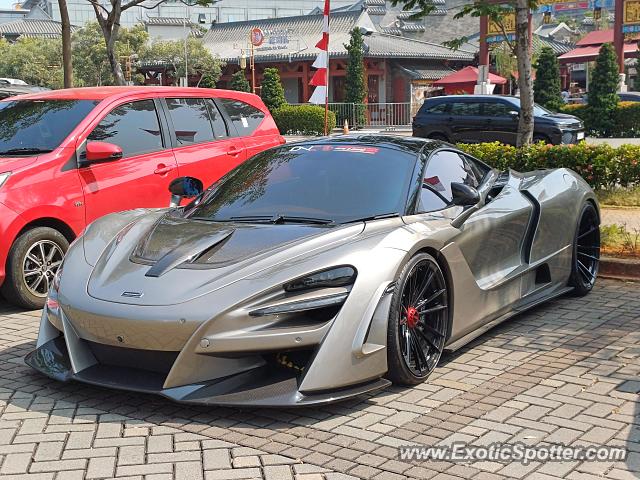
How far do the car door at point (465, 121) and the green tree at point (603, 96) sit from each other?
9930mm

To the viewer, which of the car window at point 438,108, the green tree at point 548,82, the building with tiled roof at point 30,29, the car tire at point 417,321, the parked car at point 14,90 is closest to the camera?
the car tire at point 417,321

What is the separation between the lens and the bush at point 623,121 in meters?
29.7

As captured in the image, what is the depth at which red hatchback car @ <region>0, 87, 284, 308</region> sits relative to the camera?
649 centimetres

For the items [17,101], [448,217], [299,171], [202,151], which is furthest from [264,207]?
[17,101]

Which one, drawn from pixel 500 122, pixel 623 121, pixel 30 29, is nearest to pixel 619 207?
pixel 500 122

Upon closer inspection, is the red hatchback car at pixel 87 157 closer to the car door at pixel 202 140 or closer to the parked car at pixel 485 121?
the car door at pixel 202 140

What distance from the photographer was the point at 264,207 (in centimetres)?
509

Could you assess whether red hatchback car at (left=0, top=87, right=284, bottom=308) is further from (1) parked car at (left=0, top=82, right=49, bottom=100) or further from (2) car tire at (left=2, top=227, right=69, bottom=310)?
(1) parked car at (left=0, top=82, right=49, bottom=100)

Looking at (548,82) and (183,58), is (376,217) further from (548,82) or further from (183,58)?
(183,58)

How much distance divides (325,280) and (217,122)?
457 cm

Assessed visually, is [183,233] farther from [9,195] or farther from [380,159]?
[9,195]

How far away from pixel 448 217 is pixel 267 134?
419 centimetres

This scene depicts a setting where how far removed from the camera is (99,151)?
6.80m

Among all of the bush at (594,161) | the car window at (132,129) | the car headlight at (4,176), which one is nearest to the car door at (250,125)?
the car window at (132,129)
